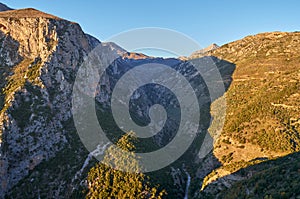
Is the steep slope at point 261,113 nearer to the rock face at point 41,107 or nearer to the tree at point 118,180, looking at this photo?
the rock face at point 41,107

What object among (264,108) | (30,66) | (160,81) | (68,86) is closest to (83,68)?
(68,86)

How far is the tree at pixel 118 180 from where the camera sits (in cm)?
5522

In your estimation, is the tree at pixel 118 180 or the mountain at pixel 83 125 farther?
the mountain at pixel 83 125

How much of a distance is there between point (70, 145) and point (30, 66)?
98.9ft

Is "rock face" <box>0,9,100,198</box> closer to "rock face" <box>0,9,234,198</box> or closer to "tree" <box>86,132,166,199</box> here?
"rock face" <box>0,9,234,198</box>

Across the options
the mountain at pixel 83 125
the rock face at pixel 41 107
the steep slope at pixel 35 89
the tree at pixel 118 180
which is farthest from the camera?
the steep slope at pixel 35 89

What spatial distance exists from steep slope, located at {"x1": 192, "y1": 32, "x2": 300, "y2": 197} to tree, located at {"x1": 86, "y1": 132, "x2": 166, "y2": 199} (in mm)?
14865

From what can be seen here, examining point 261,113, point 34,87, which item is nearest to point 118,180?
point 34,87

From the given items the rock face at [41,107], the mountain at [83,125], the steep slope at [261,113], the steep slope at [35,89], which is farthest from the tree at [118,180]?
the steep slope at [261,113]

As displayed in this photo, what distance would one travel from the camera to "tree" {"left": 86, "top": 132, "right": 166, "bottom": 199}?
55.2 m

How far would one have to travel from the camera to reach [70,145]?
224 feet

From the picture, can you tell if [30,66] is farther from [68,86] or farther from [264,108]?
[264,108]

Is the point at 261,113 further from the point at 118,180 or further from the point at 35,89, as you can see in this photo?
the point at 35,89

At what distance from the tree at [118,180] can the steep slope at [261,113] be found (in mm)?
14865
